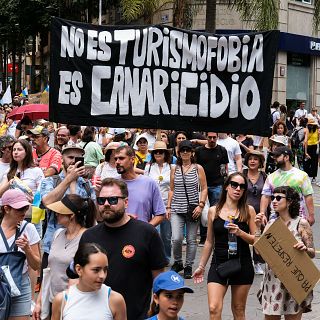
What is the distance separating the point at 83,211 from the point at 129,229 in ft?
2.47

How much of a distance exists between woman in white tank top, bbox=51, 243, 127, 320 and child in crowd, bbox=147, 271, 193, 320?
0.80ft

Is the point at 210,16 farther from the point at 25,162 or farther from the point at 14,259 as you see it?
the point at 14,259

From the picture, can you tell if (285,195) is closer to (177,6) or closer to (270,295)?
(270,295)

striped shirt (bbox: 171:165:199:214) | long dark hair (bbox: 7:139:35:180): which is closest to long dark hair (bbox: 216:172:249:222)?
long dark hair (bbox: 7:139:35:180)

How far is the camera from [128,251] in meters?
4.95

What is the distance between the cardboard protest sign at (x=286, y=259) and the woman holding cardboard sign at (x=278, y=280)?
0.08 m

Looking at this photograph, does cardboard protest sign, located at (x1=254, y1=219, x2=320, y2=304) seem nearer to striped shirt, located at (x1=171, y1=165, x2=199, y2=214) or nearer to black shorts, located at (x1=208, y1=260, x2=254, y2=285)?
black shorts, located at (x1=208, y1=260, x2=254, y2=285)

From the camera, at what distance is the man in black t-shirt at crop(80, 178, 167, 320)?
495cm

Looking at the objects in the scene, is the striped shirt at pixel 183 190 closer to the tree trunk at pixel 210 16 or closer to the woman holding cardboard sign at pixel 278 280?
the woman holding cardboard sign at pixel 278 280

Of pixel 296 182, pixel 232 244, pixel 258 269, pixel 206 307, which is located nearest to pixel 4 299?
pixel 232 244

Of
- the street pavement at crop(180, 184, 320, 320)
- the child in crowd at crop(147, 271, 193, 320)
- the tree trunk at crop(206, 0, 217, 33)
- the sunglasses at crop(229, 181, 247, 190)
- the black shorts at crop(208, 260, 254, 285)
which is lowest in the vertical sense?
the street pavement at crop(180, 184, 320, 320)

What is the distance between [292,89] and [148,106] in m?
26.7

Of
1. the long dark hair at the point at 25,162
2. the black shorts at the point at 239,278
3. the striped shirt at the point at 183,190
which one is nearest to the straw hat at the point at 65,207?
the black shorts at the point at 239,278

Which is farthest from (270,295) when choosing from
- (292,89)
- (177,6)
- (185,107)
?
(292,89)
